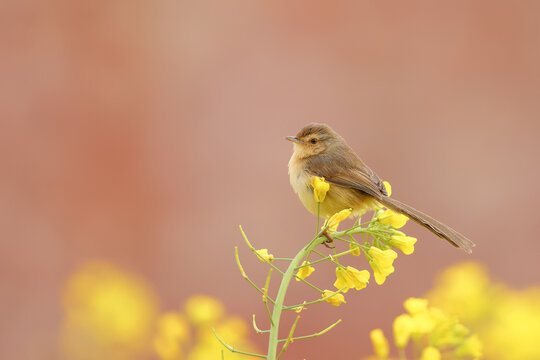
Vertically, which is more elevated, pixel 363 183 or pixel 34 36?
pixel 34 36

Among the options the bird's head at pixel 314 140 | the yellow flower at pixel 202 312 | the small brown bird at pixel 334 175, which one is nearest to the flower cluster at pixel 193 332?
the yellow flower at pixel 202 312

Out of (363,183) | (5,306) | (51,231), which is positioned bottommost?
(363,183)

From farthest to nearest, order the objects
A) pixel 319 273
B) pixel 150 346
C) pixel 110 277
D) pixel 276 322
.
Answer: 1. pixel 319 273
2. pixel 110 277
3. pixel 150 346
4. pixel 276 322

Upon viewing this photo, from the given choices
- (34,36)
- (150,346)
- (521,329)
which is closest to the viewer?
(521,329)

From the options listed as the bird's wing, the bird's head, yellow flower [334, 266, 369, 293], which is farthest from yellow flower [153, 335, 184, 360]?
the bird's head

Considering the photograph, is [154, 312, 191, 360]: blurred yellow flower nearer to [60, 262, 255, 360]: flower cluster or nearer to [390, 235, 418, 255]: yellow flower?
[60, 262, 255, 360]: flower cluster

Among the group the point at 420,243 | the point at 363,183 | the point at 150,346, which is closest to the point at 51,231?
the point at 420,243

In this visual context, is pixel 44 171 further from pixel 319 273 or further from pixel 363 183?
pixel 363 183
